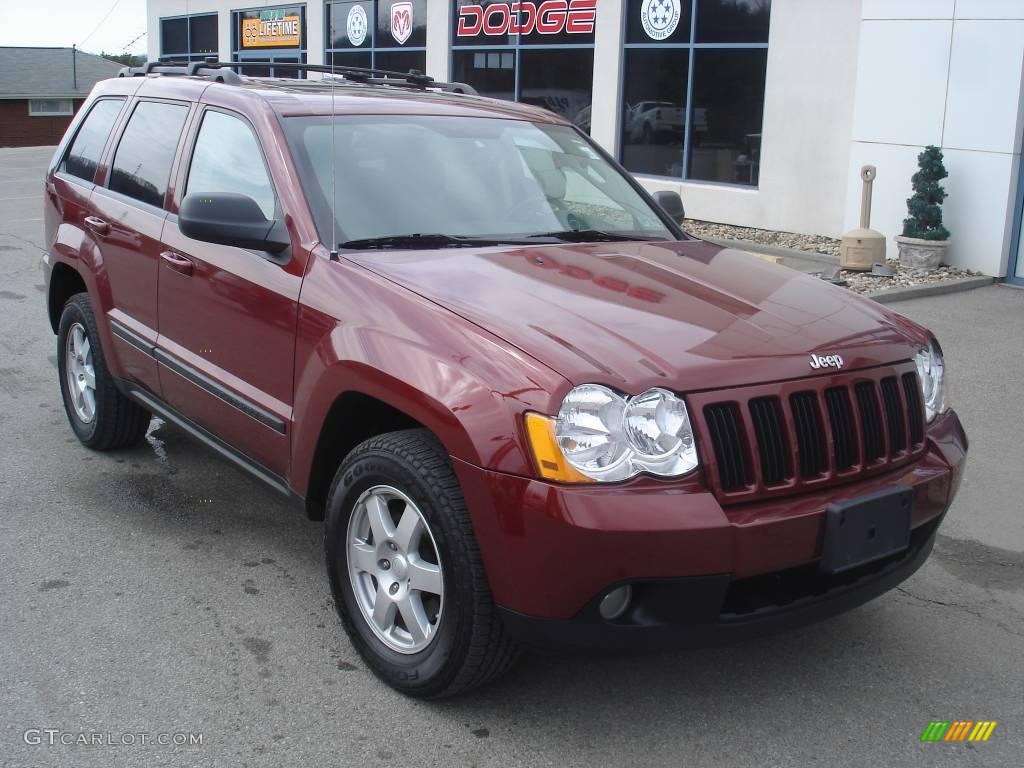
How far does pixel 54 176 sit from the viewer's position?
5945 millimetres

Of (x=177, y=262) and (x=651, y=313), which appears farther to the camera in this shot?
(x=177, y=262)

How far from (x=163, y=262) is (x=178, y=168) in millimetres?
430

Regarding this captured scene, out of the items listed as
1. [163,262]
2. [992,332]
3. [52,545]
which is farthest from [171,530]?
[992,332]

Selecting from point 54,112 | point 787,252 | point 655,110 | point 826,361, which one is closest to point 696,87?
point 655,110

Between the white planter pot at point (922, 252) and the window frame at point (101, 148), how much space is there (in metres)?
8.60

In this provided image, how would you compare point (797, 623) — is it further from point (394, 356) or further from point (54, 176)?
point (54, 176)

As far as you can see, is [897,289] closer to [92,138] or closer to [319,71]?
[319,71]

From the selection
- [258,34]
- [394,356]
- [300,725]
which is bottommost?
[300,725]

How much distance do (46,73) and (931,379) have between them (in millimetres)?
76864

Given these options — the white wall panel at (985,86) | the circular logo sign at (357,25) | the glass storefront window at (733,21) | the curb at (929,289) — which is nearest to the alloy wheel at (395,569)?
the curb at (929,289)

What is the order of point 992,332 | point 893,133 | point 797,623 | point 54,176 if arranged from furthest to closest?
point 893,133
point 992,332
point 54,176
point 797,623

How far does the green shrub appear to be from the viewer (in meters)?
11.4

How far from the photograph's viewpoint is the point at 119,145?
5.32 meters
